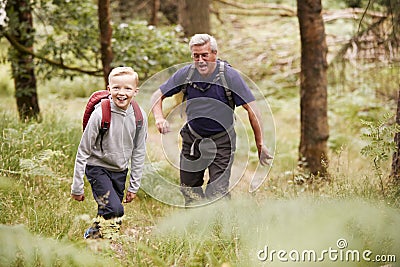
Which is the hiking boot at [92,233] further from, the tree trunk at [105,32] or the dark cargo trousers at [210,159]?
the tree trunk at [105,32]

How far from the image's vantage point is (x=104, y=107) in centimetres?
419

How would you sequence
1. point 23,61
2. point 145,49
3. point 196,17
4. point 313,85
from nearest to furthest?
point 313,85 → point 145,49 → point 23,61 → point 196,17

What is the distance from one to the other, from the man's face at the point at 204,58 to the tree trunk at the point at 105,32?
2699mm

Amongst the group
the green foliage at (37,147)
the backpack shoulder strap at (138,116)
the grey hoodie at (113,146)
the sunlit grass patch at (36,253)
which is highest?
the backpack shoulder strap at (138,116)

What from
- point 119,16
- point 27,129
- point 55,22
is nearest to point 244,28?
point 119,16

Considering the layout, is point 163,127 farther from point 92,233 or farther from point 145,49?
point 145,49

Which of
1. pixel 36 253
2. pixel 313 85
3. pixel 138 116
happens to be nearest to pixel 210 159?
pixel 138 116

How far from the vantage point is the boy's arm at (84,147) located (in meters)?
4.16

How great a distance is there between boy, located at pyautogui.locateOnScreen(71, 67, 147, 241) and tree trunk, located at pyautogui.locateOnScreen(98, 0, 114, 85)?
322 centimetres

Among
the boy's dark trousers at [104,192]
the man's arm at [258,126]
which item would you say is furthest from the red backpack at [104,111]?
the man's arm at [258,126]

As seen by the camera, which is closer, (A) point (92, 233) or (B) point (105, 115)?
(B) point (105, 115)

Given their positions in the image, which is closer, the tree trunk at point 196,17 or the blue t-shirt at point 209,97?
the blue t-shirt at point 209,97

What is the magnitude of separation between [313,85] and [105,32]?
336 cm

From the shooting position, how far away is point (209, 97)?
5.21 metres
